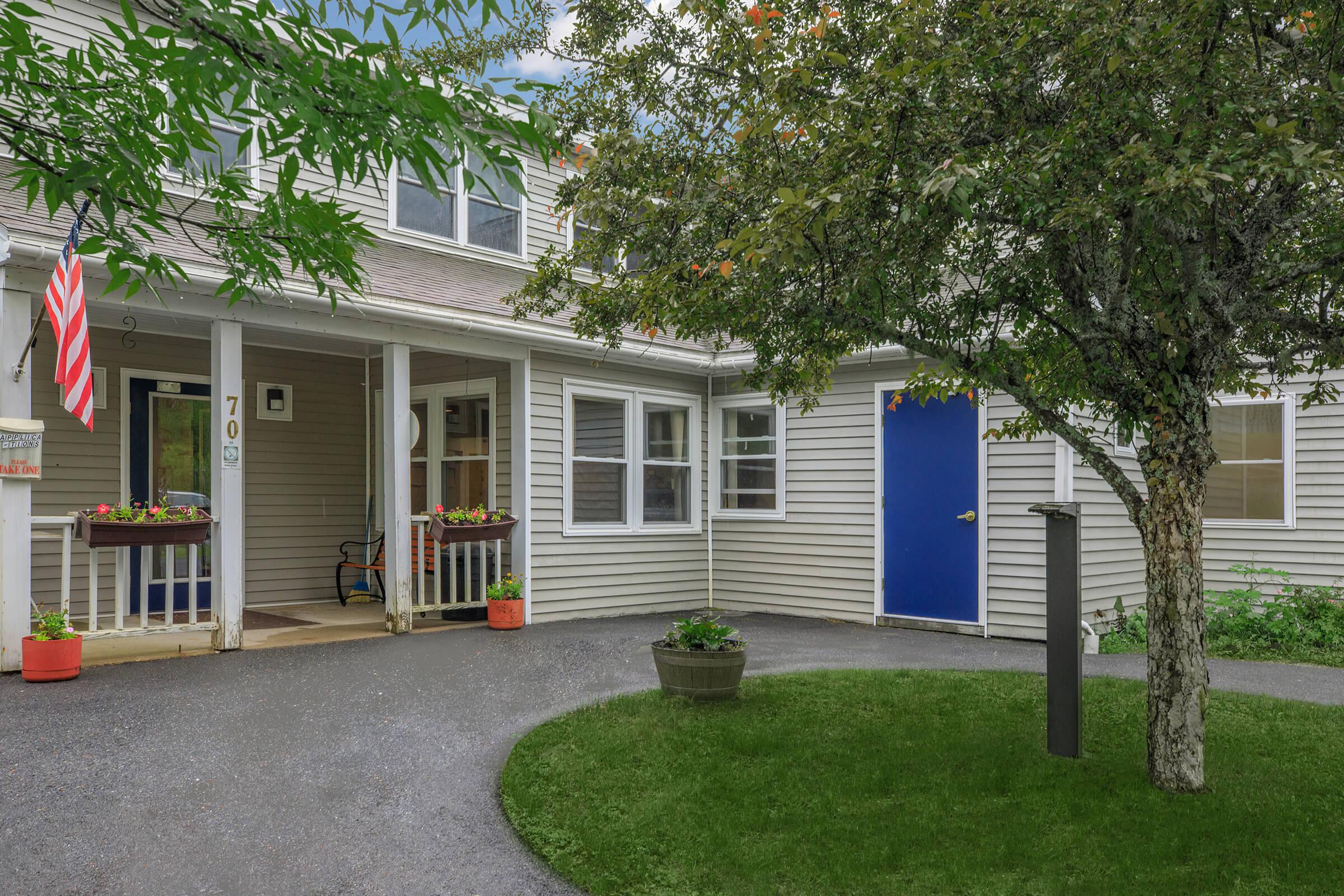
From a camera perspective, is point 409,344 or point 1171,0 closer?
point 1171,0

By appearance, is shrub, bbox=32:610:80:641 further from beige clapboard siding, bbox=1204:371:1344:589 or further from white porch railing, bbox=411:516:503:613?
beige clapboard siding, bbox=1204:371:1344:589

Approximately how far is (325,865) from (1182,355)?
3977mm

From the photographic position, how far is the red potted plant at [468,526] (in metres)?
7.96

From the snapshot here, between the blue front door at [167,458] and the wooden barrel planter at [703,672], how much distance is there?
16.1ft

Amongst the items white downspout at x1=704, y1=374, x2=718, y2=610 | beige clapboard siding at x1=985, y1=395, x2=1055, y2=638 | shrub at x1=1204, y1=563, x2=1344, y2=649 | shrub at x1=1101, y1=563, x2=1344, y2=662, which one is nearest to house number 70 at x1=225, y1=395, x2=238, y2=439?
white downspout at x1=704, y1=374, x2=718, y2=610

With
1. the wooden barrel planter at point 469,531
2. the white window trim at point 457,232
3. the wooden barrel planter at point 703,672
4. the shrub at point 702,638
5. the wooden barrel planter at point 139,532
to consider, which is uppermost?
the white window trim at point 457,232

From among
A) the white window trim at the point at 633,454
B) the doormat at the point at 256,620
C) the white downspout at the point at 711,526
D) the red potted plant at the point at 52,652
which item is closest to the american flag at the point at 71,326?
the red potted plant at the point at 52,652

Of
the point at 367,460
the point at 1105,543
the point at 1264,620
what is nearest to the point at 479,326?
the point at 367,460

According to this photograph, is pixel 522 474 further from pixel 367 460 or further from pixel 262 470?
pixel 262 470

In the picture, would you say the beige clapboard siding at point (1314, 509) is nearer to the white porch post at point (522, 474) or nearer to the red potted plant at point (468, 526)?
the white porch post at point (522, 474)

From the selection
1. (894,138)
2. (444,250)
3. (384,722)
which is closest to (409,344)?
(444,250)

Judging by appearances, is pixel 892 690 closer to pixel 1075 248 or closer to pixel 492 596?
pixel 1075 248

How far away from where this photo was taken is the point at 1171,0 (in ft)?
11.6

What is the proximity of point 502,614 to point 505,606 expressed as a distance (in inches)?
2.8
